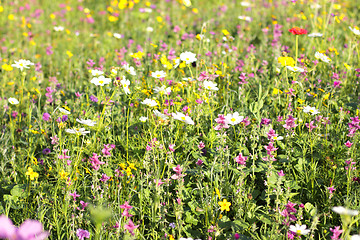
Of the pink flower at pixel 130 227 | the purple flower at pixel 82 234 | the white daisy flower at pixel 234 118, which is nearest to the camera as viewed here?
the pink flower at pixel 130 227

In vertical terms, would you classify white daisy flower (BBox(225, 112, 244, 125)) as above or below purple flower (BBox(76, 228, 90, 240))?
above

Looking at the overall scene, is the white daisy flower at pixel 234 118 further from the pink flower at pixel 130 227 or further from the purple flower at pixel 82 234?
the purple flower at pixel 82 234

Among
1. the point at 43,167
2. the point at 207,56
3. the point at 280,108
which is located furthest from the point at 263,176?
the point at 207,56

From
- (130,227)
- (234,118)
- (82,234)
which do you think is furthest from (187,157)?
(82,234)

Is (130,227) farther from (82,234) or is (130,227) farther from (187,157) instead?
(187,157)

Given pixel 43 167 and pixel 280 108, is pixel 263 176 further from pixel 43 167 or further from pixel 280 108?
pixel 43 167

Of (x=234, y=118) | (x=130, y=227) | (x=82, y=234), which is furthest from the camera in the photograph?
(x=234, y=118)

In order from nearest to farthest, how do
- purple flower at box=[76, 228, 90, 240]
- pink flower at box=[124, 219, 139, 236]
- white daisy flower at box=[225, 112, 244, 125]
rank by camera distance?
pink flower at box=[124, 219, 139, 236]
purple flower at box=[76, 228, 90, 240]
white daisy flower at box=[225, 112, 244, 125]

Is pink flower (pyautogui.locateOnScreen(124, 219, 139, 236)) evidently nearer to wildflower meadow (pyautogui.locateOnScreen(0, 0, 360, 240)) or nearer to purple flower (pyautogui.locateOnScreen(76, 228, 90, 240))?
wildflower meadow (pyautogui.locateOnScreen(0, 0, 360, 240))

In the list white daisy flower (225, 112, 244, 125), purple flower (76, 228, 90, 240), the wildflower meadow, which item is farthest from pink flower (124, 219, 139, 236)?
white daisy flower (225, 112, 244, 125)

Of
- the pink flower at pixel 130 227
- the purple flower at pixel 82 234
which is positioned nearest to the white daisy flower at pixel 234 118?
the pink flower at pixel 130 227

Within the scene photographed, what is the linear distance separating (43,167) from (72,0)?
547 cm

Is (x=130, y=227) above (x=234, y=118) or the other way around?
the other way around

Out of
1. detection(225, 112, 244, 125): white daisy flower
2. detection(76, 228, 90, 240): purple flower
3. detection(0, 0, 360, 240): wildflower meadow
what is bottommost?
detection(76, 228, 90, 240): purple flower
